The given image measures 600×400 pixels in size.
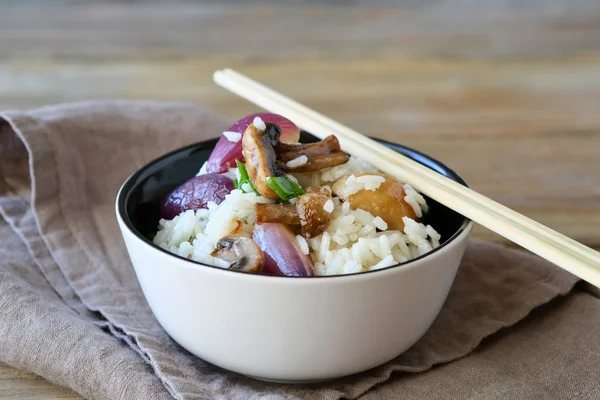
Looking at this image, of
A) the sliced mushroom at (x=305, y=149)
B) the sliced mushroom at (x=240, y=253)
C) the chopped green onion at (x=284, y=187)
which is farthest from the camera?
the sliced mushroom at (x=305, y=149)

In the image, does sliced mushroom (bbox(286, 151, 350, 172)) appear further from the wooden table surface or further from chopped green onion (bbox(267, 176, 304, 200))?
the wooden table surface

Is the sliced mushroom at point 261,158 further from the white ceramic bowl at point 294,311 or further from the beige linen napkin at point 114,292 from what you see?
the beige linen napkin at point 114,292

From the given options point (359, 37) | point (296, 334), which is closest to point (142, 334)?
point (296, 334)

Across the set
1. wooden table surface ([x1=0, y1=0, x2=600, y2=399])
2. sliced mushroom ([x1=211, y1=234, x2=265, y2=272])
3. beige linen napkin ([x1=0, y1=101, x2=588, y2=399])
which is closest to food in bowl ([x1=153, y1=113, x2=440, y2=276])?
sliced mushroom ([x1=211, y1=234, x2=265, y2=272])

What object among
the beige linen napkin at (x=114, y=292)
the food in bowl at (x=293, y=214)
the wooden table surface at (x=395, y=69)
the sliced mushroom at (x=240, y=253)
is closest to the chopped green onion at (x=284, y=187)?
the food in bowl at (x=293, y=214)

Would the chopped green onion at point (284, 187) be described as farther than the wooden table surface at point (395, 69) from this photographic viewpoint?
No

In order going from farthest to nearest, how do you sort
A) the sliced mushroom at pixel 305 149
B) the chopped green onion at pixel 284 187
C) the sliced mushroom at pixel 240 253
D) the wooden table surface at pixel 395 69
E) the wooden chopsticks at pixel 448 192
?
the wooden table surface at pixel 395 69 < the sliced mushroom at pixel 305 149 < the chopped green onion at pixel 284 187 < the sliced mushroom at pixel 240 253 < the wooden chopsticks at pixel 448 192

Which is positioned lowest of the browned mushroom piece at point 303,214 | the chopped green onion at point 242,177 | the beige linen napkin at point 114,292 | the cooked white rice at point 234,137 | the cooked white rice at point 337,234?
the beige linen napkin at point 114,292
